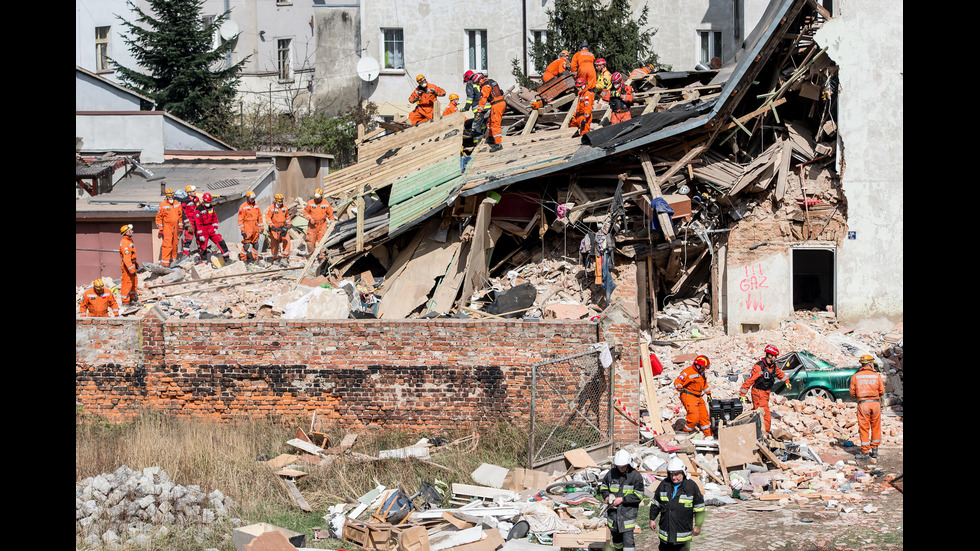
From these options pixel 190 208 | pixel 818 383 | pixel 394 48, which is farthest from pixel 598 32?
pixel 818 383

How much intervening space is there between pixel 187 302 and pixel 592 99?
9.38m

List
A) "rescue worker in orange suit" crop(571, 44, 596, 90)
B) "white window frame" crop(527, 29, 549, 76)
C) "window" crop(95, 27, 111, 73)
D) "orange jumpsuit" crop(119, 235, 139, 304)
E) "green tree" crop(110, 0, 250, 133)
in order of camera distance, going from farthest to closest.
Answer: "window" crop(95, 27, 111, 73), "green tree" crop(110, 0, 250, 133), "white window frame" crop(527, 29, 549, 76), "rescue worker in orange suit" crop(571, 44, 596, 90), "orange jumpsuit" crop(119, 235, 139, 304)

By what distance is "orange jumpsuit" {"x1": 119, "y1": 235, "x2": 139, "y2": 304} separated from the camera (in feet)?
60.7

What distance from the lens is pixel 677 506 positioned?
8.56 metres

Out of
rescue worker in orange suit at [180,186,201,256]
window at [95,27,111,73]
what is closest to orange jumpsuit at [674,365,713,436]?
rescue worker in orange suit at [180,186,201,256]

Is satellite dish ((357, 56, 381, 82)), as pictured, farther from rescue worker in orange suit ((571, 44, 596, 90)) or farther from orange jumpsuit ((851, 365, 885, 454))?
orange jumpsuit ((851, 365, 885, 454))

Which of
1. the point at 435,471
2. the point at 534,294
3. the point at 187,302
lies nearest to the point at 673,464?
the point at 435,471

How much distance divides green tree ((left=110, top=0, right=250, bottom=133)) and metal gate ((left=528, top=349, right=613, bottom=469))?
88.6ft

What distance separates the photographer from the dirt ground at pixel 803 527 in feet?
31.6

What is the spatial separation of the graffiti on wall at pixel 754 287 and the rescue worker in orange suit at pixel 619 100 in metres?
4.05

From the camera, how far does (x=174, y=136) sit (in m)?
29.8

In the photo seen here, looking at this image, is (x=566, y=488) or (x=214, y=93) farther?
(x=214, y=93)

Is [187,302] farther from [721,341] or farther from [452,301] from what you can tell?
[721,341]

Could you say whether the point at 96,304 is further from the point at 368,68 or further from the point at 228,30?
the point at 228,30
